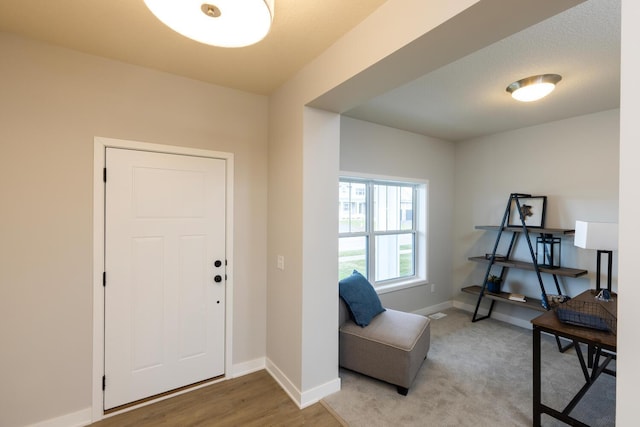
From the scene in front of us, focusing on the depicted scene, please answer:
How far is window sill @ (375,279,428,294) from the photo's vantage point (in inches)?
145

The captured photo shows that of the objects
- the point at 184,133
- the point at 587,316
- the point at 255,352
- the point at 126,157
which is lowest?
the point at 255,352

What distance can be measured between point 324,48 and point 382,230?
8.24 feet

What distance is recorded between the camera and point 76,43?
73.4 inches

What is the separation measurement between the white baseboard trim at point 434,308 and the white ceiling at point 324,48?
2.79 metres

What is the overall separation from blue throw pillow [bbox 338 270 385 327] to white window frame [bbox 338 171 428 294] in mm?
774

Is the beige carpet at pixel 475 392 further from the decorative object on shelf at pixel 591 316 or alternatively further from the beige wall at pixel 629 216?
the beige wall at pixel 629 216

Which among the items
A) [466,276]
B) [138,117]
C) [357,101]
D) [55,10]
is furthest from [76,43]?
[466,276]

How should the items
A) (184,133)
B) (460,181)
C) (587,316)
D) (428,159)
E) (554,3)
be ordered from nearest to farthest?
1. (554,3)
2. (587,316)
3. (184,133)
4. (428,159)
5. (460,181)

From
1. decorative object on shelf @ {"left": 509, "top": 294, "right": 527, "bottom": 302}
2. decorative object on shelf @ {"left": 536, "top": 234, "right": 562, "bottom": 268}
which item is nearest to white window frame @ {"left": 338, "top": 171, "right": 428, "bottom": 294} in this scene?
decorative object on shelf @ {"left": 509, "top": 294, "right": 527, "bottom": 302}

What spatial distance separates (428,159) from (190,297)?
11.6 feet

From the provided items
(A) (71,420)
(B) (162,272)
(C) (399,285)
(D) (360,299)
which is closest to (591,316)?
(D) (360,299)

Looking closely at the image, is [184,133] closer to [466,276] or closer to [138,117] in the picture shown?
[138,117]

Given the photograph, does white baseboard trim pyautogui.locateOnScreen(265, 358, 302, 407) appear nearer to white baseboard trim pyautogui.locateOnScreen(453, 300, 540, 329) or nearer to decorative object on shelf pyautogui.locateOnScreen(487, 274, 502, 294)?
decorative object on shelf pyautogui.locateOnScreen(487, 274, 502, 294)

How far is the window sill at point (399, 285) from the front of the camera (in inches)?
145
